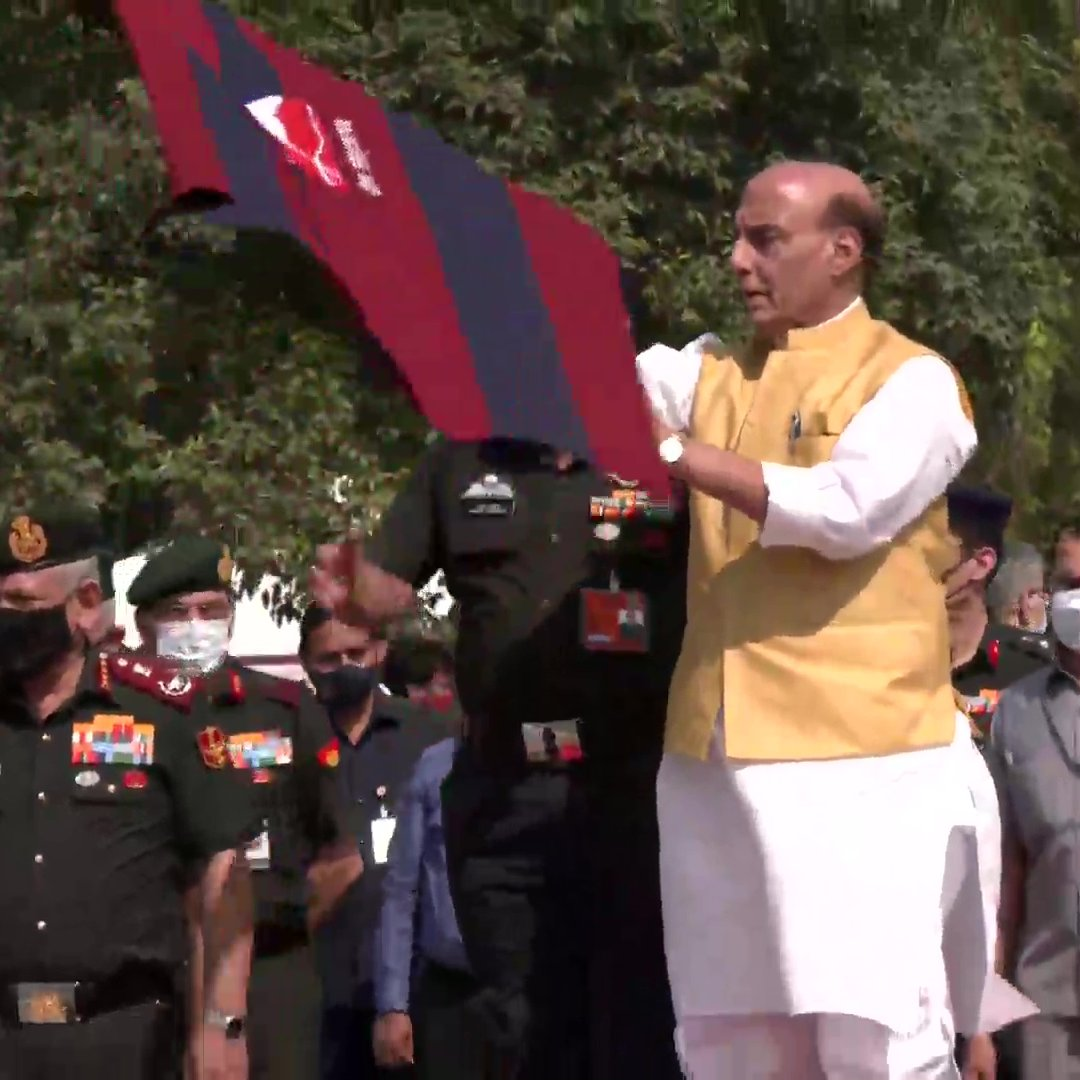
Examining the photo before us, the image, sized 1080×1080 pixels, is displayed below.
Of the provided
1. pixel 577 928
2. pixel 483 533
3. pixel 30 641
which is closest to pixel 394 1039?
pixel 30 641

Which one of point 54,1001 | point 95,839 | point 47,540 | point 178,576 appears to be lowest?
point 54,1001

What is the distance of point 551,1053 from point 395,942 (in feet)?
6.52

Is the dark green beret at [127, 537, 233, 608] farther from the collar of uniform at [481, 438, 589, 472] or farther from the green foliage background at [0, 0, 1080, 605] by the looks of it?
the green foliage background at [0, 0, 1080, 605]

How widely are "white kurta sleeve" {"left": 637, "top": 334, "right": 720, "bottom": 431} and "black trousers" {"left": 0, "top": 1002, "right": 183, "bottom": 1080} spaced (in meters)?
1.78

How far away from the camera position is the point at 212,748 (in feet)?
17.0

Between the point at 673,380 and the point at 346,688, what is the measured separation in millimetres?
3173

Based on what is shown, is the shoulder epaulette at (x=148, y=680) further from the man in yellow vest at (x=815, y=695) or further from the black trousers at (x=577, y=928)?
the man in yellow vest at (x=815, y=695)

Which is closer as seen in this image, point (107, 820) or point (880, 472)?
point (880, 472)

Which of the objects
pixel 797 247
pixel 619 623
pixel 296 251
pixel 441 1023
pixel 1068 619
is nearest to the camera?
pixel 797 247

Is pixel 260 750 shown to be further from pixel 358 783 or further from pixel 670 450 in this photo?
pixel 670 450

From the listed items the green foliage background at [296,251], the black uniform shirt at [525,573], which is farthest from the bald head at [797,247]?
the green foliage background at [296,251]

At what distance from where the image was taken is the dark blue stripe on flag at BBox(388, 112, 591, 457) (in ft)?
11.9

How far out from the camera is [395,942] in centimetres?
619

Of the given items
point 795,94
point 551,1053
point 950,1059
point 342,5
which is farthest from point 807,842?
point 795,94
